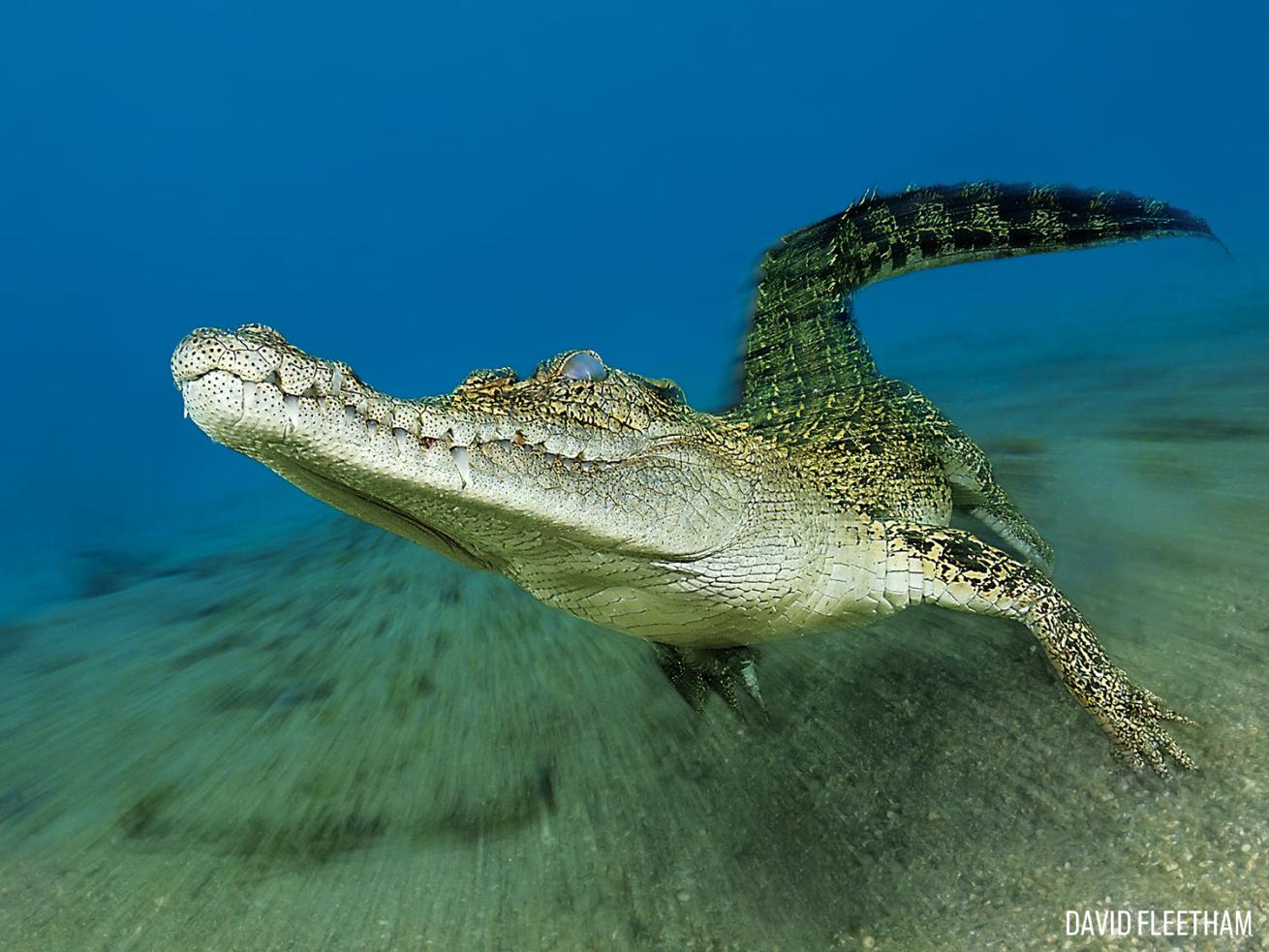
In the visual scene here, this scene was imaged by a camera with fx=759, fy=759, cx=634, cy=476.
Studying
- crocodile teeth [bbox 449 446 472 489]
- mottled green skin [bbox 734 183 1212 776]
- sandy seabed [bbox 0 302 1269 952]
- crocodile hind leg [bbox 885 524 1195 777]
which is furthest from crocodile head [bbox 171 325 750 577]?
sandy seabed [bbox 0 302 1269 952]

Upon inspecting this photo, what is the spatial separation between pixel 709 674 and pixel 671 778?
47cm

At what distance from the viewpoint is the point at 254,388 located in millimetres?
1398

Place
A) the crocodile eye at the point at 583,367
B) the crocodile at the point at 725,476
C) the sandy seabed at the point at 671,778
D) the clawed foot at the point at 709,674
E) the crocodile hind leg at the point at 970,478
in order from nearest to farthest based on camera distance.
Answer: the crocodile at the point at 725,476 → the crocodile eye at the point at 583,367 → the sandy seabed at the point at 671,778 → the clawed foot at the point at 709,674 → the crocodile hind leg at the point at 970,478

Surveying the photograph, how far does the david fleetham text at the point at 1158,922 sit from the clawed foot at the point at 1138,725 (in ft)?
1.58

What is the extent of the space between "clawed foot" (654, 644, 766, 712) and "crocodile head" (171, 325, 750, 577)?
3.73ft

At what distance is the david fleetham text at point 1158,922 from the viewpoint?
1.95m

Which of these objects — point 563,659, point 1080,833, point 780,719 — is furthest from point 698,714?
point 1080,833

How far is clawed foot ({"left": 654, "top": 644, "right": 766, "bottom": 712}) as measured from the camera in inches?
134

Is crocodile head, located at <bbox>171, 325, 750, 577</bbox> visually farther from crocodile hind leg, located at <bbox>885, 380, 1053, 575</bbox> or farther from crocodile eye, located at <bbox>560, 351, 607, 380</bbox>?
crocodile hind leg, located at <bbox>885, 380, 1053, 575</bbox>

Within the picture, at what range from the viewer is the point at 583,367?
88.8 inches

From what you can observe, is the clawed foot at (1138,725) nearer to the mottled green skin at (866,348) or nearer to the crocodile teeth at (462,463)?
the mottled green skin at (866,348)

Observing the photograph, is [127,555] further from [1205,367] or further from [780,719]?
[1205,367]

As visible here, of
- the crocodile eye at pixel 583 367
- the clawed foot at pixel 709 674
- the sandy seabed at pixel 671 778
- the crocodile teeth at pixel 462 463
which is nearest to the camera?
the crocodile teeth at pixel 462 463

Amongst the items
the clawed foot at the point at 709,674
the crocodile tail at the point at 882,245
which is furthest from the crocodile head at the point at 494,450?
the crocodile tail at the point at 882,245
